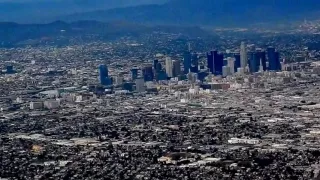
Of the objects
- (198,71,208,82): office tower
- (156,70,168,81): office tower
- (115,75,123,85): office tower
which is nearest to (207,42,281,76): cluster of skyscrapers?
(198,71,208,82): office tower

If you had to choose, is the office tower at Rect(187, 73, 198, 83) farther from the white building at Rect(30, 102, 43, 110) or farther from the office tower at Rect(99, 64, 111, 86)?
the white building at Rect(30, 102, 43, 110)

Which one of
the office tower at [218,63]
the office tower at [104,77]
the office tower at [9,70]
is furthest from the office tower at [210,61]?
the office tower at [9,70]

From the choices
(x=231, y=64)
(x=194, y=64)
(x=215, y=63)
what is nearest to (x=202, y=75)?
(x=215, y=63)

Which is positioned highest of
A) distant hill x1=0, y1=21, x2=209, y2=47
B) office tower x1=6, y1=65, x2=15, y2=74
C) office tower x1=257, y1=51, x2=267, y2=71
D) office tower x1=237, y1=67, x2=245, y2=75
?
distant hill x1=0, y1=21, x2=209, y2=47

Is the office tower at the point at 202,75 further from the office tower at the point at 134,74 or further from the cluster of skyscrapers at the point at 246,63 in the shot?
the office tower at the point at 134,74

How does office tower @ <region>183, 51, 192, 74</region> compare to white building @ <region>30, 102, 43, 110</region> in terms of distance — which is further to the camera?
office tower @ <region>183, 51, 192, 74</region>

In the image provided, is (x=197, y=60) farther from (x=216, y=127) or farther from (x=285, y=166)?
(x=285, y=166)

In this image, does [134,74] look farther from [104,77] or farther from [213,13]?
[213,13]
